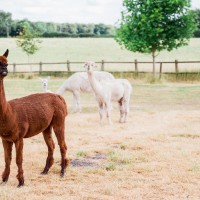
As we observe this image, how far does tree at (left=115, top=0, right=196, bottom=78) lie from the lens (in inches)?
958

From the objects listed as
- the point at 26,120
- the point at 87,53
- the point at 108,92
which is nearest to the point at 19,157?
the point at 26,120

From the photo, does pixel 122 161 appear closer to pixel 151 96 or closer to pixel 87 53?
pixel 151 96

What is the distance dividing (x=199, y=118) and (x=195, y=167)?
17.7 feet

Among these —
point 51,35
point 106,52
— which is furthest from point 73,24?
point 106,52

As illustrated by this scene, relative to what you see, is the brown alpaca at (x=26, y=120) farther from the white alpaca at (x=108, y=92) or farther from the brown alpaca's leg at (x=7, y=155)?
the white alpaca at (x=108, y=92)

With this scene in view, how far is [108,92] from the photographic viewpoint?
37.7 ft

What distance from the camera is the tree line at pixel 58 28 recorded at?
79062 millimetres

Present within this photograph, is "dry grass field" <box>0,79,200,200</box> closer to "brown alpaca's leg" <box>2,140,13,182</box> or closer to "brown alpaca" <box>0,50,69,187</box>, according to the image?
"brown alpaca's leg" <box>2,140,13,182</box>

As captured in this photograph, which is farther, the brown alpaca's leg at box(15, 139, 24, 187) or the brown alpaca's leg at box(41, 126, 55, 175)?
the brown alpaca's leg at box(41, 126, 55, 175)

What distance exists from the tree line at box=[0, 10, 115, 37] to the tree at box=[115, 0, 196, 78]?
54.1 m

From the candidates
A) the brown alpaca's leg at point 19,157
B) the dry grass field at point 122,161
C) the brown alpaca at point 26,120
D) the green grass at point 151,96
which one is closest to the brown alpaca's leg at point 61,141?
the brown alpaca at point 26,120

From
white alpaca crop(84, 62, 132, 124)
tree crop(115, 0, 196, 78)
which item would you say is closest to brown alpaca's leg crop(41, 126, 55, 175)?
white alpaca crop(84, 62, 132, 124)

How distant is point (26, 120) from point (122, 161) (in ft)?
6.78

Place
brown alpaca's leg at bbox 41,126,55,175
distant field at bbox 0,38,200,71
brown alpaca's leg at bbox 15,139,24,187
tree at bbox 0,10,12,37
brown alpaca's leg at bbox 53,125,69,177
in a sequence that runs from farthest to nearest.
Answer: tree at bbox 0,10,12,37, distant field at bbox 0,38,200,71, brown alpaca's leg at bbox 41,126,55,175, brown alpaca's leg at bbox 53,125,69,177, brown alpaca's leg at bbox 15,139,24,187
